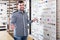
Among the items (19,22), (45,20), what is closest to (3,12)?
(45,20)

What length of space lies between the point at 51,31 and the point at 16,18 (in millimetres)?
1122

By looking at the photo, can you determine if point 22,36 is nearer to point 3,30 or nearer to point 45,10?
point 45,10

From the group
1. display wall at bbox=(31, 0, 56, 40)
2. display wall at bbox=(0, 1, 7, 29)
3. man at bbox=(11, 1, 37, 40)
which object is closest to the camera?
man at bbox=(11, 1, 37, 40)

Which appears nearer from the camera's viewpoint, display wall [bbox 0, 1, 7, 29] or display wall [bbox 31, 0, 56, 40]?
display wall [bbox 31, 0, 56, 40]

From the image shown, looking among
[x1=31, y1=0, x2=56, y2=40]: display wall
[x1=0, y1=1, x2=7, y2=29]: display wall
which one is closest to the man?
[x1=31, y1=0, x2=56, y2=40]: display wall

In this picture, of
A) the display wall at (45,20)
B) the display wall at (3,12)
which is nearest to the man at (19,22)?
the display wall at (45,20)

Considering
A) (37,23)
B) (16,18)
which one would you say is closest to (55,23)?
(16,18)

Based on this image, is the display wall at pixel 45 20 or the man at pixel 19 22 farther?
the display wall at pixel 45 20

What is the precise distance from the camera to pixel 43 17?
4.55 metres

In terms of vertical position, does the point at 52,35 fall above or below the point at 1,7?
below

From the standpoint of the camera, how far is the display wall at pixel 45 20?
152 inches

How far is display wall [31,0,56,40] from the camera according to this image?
12.7 feet

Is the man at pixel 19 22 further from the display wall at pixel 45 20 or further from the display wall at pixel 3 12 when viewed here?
the display wall at pixel 3 12

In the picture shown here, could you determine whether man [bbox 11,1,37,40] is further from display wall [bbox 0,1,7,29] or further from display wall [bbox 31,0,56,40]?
display wall [bbox 0,1,7,29]
